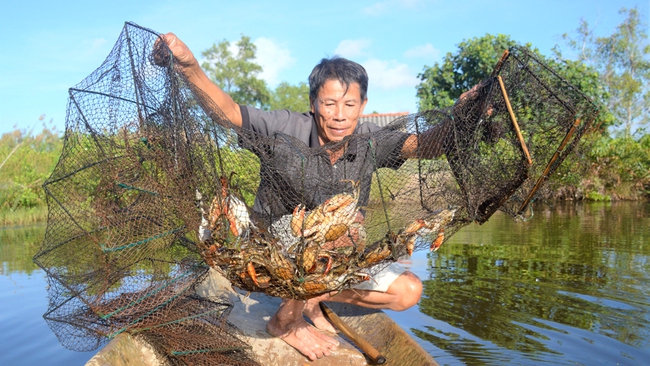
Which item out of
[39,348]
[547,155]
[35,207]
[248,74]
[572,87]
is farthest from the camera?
[248,74]

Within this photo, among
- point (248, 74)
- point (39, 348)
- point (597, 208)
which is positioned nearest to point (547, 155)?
point (39, 348)

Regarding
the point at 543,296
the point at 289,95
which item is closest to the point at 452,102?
the point at 543,296

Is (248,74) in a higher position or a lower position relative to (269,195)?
higher

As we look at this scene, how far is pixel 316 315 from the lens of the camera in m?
3.70

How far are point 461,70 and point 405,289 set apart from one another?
12.1 m

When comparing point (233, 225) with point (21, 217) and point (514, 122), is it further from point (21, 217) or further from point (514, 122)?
point (21, 217)

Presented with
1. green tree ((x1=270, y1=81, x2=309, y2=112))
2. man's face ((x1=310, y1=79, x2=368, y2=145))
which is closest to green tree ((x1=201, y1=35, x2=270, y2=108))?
green tree ((x1=270, y1=81, x2=309, y2=112))

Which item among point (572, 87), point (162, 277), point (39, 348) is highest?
point (572, 87)

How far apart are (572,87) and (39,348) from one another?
3.99 m

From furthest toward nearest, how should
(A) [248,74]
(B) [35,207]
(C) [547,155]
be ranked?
(A) [248,74]
(B) [35,207]
(C) [547,155]

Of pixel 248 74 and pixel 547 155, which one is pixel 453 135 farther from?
pixel 248 74

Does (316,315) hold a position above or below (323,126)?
below

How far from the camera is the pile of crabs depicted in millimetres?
2410

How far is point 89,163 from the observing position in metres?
2.80
